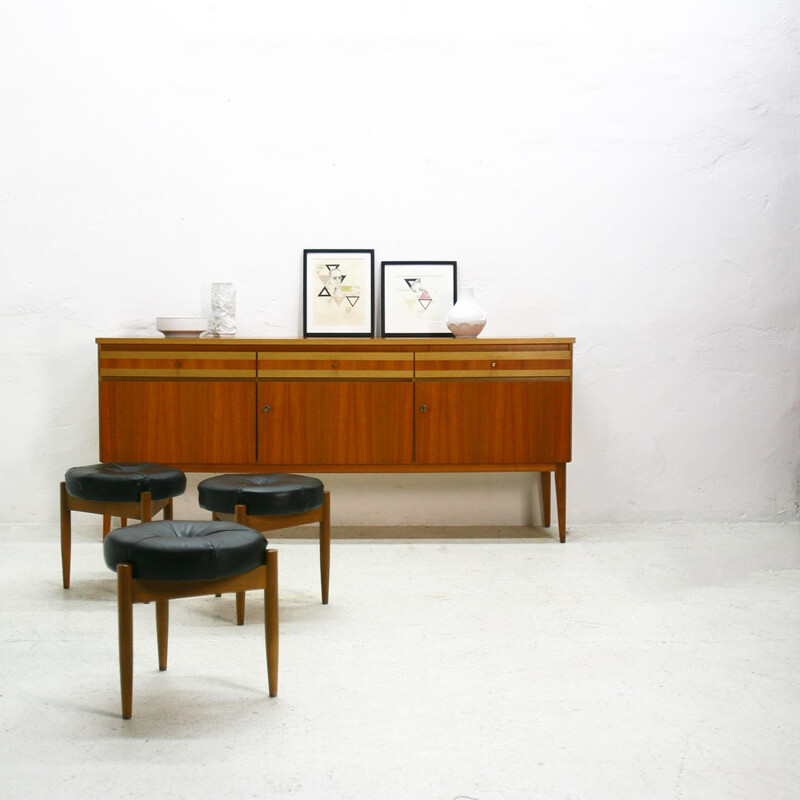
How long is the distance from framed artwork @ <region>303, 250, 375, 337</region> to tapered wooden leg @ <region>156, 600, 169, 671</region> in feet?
7.43

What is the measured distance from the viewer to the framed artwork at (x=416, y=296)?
4.66 meters

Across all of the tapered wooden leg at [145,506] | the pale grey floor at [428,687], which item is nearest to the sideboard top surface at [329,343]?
the pale grey floor at [428,687]

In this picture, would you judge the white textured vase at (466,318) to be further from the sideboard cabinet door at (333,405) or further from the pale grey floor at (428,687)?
the pale grey floor at (428,687)

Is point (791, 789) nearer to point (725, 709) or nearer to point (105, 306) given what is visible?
point (725, 709)

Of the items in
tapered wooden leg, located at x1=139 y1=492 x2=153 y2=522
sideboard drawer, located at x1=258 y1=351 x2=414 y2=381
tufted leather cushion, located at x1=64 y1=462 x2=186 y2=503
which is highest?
sideboard drawer, located at x1=258 y1=351 x2=414 y2=381

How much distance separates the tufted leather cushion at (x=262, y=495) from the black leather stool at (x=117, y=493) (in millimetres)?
254

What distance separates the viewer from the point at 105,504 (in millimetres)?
3391

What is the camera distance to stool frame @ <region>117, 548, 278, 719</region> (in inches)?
87.9

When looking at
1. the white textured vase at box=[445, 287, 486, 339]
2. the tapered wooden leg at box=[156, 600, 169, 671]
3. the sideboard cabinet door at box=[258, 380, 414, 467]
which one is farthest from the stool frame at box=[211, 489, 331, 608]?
the white textured vase at box=[445, 287, 486, 339]

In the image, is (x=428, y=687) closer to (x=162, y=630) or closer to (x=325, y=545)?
(x=162, y=630)

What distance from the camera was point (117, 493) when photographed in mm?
3361

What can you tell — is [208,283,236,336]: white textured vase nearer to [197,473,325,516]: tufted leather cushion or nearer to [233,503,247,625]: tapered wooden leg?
[197,473,325,516]: tufted leather cushion

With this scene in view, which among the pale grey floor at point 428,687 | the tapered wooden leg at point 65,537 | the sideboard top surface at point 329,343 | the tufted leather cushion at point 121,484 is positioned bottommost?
the pale grey floor at point 428,687

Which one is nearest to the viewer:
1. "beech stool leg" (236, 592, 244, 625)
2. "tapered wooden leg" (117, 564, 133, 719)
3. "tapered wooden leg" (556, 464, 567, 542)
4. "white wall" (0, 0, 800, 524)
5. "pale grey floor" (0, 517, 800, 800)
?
"pale grey floor" (0, 517, 800, 800)
